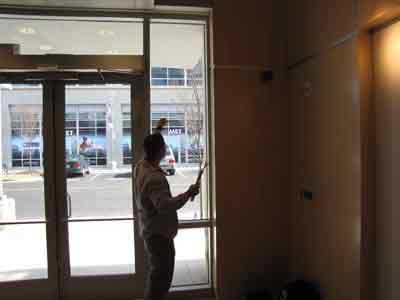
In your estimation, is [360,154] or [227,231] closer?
[360,154]

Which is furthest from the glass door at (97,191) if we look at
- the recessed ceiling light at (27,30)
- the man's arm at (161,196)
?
the man's arm at (161,196)

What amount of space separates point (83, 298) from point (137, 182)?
67.0 inches

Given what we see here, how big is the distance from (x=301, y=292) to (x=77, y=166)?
2.49 m

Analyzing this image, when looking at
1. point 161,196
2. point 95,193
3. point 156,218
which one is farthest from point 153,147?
point 95,193

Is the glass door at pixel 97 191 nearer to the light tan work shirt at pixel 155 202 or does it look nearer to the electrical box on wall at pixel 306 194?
the light tan work shirt at pixel 155 202

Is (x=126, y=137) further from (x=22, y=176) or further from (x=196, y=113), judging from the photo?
(x=22, y=176)

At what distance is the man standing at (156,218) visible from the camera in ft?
8.30

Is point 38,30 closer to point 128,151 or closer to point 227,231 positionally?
point 128,151

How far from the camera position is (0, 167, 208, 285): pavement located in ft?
11.2

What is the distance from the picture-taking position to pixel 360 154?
225cm

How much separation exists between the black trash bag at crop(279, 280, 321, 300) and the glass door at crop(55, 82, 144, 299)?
1506 mm

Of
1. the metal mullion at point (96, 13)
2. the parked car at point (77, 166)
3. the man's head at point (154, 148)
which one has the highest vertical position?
the metal mullion at point (96, 13)

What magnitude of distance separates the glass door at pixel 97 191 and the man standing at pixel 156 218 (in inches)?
35.8

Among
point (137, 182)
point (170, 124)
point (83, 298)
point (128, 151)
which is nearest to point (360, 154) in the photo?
point (137, 182)
